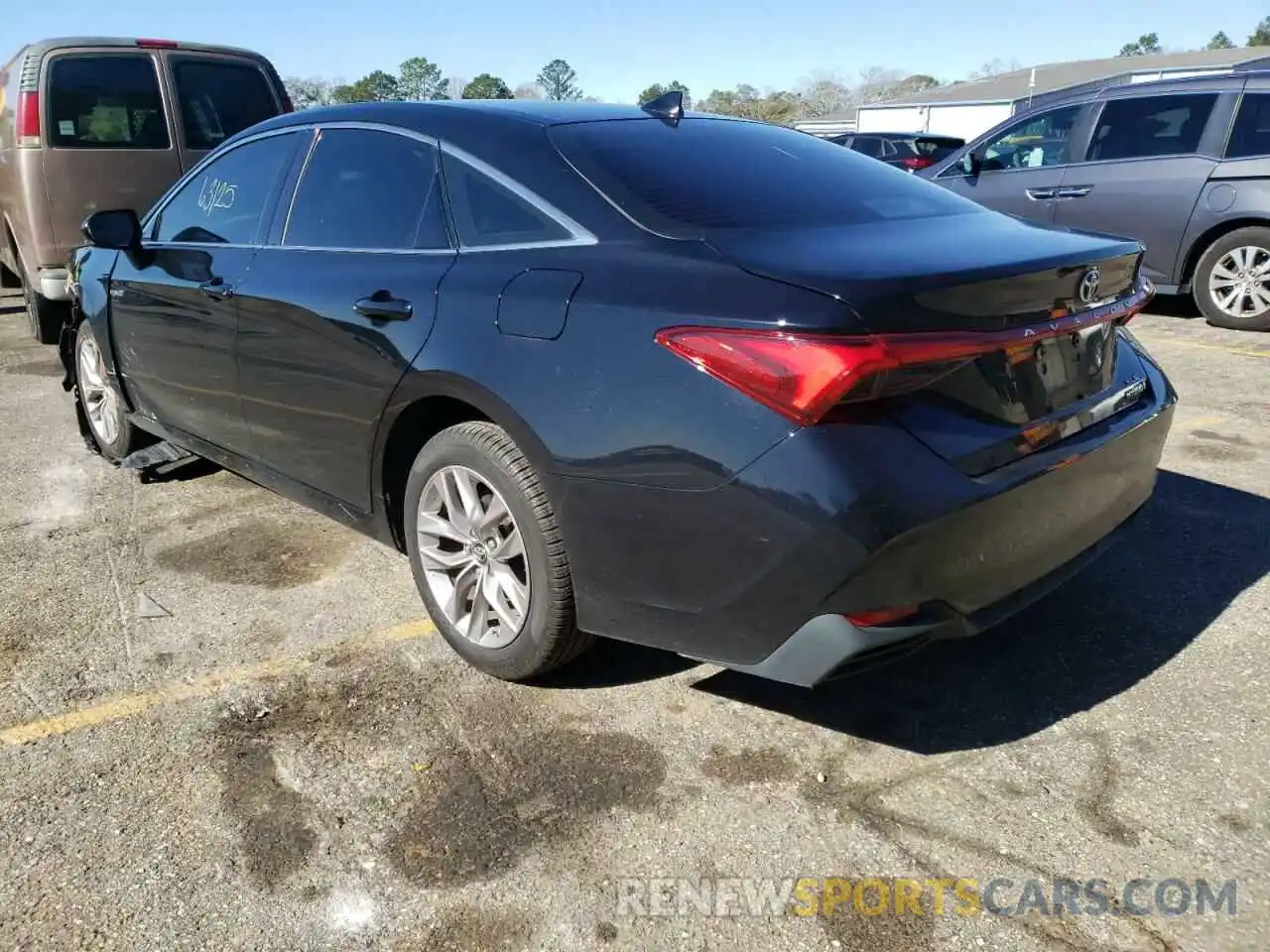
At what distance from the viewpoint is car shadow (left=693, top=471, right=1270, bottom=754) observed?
2725 mm

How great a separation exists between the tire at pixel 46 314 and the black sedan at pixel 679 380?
5.22 metres

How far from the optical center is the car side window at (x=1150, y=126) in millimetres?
7895

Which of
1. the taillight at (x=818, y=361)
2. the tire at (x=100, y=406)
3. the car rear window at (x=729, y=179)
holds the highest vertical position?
the car rear window at (x=729, y=179)

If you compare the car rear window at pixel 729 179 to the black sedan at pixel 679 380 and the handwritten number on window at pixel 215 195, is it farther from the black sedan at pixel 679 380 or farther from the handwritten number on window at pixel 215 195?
the handwritten number on window at pixel 215 195

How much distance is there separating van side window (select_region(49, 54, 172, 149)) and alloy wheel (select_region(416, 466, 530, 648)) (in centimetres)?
548

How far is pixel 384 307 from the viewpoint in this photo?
117 inches

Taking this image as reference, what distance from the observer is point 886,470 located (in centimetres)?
212

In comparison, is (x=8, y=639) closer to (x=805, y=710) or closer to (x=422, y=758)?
(x=422, y=758)

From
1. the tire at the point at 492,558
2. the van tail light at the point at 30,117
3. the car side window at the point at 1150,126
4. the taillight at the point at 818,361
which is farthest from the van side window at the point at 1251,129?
the van tail light at the point at 30,117

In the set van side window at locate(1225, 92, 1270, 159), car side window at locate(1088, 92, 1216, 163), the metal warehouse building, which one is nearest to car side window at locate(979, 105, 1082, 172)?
car side window at locate(1088, 92, 1216, 163)

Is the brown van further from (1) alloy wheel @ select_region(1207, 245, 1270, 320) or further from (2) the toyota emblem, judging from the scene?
(1) alloy wheel @ select_region(1207, 245, 1270, 320)

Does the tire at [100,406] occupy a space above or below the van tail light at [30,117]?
below

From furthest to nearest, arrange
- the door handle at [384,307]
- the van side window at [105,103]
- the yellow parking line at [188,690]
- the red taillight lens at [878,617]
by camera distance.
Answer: the van side window at [105,103] < the door handle at [384,307] < the yellow parking line at [188,690] < the red taillight lens at [878,617]

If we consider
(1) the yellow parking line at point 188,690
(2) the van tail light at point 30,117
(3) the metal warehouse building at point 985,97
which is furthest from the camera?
(3) the metal warehouse building at point 985,97
